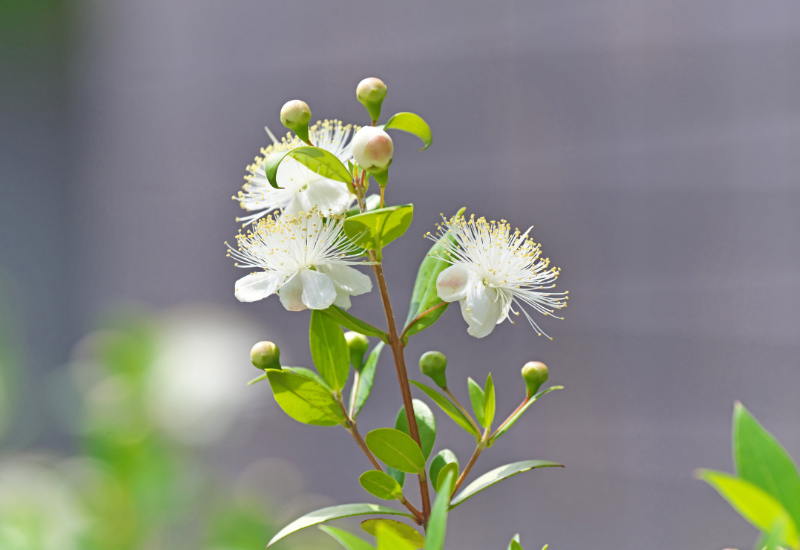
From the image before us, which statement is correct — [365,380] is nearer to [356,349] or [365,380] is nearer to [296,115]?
[356,349]

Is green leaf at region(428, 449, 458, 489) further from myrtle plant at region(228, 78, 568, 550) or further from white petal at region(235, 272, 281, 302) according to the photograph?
white petal at region(235, 272, 281, 302)

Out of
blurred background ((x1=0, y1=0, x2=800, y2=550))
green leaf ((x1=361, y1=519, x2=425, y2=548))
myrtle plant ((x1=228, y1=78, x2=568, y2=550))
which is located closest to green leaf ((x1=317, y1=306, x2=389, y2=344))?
myrtle plant ((x1=228, y1=78, x2=568, y2=550))

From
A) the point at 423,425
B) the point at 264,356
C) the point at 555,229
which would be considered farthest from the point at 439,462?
the point at 555,229

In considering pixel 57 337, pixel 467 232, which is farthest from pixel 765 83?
pixel 57 337

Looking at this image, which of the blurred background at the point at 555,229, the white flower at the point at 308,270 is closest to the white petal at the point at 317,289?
the white flower at the point at 308,270

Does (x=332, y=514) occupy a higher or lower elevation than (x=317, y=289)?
lower
